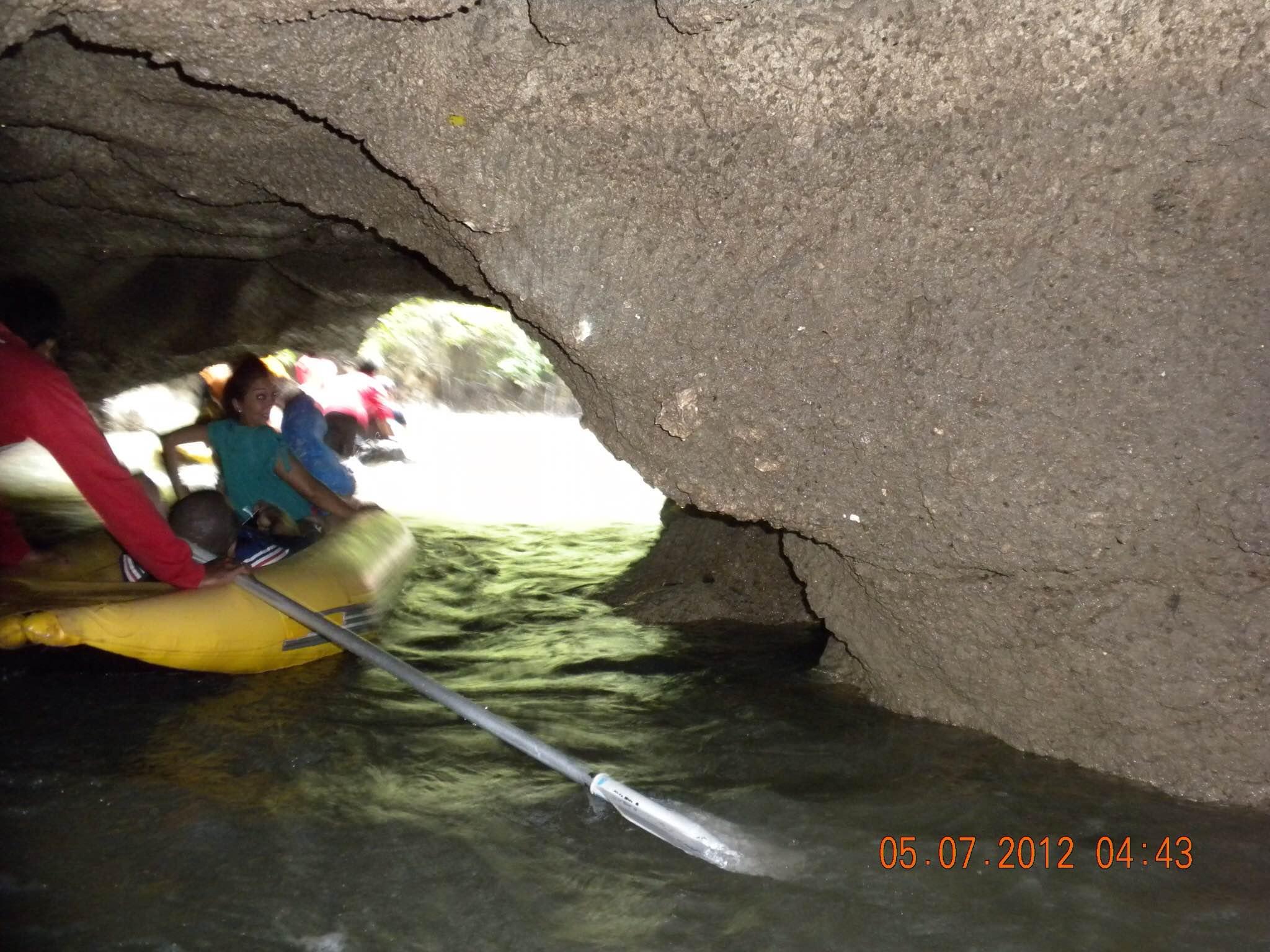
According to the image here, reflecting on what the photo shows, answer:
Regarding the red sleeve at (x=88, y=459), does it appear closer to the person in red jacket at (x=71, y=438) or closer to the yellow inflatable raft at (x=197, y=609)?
the person in red jacket at (x=71, y=438)

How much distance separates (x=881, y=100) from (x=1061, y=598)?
1515mm

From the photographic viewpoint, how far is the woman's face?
4.27 metres

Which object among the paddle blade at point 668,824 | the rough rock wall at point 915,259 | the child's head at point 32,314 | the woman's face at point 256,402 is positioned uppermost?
the rough rock wall at point 915,259

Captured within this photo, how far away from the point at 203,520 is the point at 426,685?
1.57m

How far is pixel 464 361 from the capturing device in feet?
53.8

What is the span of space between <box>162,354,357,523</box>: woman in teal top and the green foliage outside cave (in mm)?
11733

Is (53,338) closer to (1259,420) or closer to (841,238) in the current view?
(841,238)

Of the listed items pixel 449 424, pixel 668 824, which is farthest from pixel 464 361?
pixel 668 824

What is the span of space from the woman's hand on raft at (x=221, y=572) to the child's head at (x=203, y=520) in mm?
248

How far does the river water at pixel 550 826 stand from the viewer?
207cm

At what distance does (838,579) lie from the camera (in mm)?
3260

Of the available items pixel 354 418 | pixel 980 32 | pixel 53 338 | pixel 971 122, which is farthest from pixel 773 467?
pixel 354 418

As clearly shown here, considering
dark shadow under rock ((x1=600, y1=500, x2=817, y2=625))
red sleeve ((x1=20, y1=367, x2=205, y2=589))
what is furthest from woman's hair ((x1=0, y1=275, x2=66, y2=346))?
dark shadow under rock ((x1=600, y1=500, x2=817, y2=625))

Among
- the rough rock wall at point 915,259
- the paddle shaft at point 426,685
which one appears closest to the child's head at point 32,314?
the rough rock wall at point 915,259
